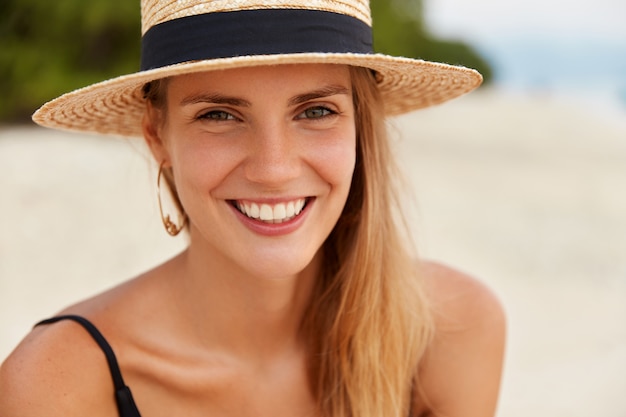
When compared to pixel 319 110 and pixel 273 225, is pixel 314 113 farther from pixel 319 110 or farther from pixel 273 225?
pixel 273 225

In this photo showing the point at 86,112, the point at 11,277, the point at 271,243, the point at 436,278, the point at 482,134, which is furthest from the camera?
the point at 482,134

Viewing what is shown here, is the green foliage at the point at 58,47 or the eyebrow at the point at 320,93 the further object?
the green foliage at the point at 58,47

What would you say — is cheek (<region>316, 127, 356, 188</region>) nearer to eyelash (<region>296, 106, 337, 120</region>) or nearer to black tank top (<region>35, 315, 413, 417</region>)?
eyelash (<region>296, 106, 337, 120</region>)

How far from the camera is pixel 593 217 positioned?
30.5ft

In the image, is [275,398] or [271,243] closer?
[271,243]

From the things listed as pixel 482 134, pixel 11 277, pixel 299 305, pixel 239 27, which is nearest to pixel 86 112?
pixel 239 27

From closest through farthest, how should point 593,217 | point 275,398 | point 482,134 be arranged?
point 275,398
point 593,217
point 482,134

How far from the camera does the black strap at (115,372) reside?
2158 mm

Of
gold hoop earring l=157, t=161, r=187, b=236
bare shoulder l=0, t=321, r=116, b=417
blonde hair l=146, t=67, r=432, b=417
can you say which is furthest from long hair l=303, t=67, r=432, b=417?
bare shoulder l=0, t=321, r=116, b=417

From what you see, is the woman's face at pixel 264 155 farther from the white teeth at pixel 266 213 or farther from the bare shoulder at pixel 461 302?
the bare shoulder at pixel 461 302

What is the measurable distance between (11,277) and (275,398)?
4858 millimetres

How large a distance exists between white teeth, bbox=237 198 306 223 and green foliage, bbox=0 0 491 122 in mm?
13884

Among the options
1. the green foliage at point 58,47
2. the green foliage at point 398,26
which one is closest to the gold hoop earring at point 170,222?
the green foliage at point 398,26

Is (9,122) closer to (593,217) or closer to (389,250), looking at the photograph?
(593,217)
